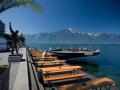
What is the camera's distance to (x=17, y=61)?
18.0 m

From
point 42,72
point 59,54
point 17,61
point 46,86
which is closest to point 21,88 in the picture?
point 46,86

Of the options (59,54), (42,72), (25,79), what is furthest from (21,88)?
(59,54)

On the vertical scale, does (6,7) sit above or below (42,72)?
above

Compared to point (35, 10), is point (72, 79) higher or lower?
lower

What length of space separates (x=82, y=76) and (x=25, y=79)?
551 cm

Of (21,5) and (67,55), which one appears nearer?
(21,5)

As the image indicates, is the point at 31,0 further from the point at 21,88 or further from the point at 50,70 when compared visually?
the point at 21,88

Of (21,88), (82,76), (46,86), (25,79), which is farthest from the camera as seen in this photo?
(82,76)

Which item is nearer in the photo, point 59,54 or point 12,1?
point 12,1

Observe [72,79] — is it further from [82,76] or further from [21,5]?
[21,5]

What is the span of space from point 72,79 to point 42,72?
2169mm

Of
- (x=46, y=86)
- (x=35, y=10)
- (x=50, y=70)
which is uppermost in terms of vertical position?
(x=35, y=10)

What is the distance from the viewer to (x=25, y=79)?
9.60 m

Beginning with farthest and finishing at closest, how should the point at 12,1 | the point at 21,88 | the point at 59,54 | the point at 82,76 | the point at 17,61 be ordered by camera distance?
the point at 59,54 < the point at 17,61 < the point at 82,76 < the point at 12,1 < the point at 21,88
